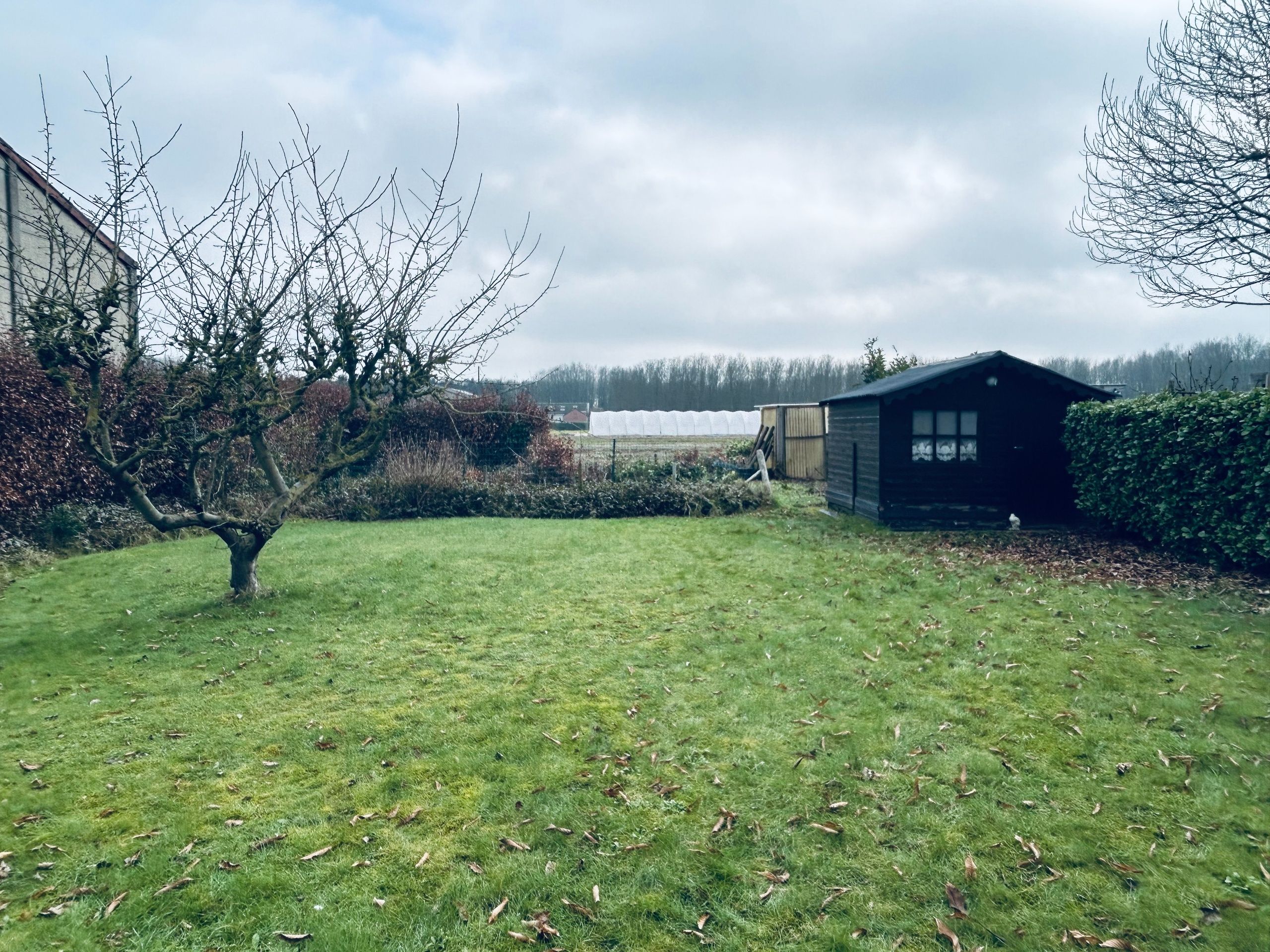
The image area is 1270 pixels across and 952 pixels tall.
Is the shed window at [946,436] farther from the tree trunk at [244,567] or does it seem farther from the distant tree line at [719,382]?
the distant tree line at [719,382]

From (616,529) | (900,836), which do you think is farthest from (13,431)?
(900,836)

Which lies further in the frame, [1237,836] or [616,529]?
[616,529]

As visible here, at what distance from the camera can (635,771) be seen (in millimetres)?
4230

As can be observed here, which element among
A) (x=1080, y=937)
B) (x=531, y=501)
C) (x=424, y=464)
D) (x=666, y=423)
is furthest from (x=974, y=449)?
(x=666, y=423)

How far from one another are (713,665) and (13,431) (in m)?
11.5

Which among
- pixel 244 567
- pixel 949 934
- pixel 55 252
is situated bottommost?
pixel 949 934

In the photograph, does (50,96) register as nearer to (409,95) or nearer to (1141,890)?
(409,95)

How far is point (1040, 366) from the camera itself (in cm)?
1269

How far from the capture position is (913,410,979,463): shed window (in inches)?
517

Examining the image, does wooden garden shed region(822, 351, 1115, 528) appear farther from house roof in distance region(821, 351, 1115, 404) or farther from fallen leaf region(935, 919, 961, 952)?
fallen leaf region(935, 919, 961, 952)

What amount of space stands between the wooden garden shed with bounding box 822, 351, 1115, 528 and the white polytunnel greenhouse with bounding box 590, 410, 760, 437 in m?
27.8

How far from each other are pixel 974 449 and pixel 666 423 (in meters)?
29.4

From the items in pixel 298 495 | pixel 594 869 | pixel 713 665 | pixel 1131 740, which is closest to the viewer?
pixel 594 869

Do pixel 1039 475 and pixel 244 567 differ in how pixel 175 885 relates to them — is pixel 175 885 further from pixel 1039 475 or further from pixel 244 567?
pixel 1039 475
